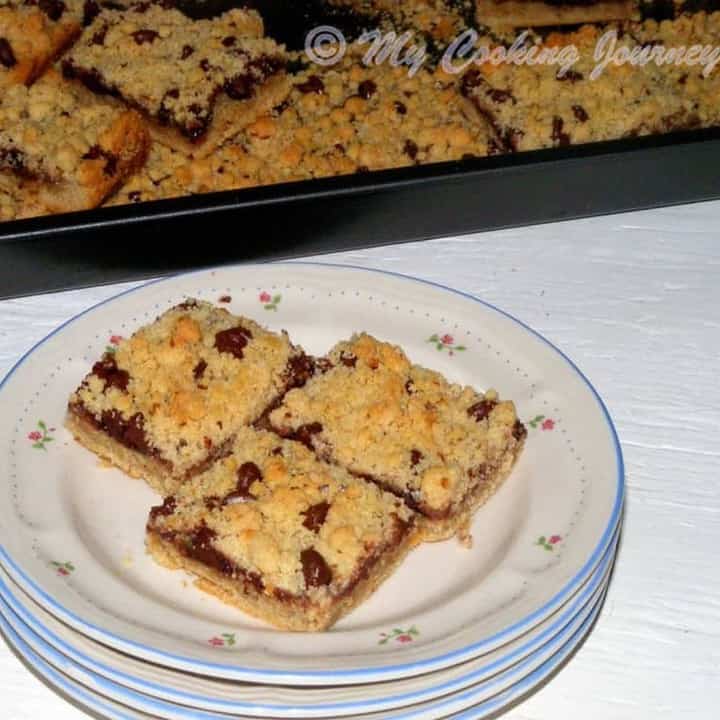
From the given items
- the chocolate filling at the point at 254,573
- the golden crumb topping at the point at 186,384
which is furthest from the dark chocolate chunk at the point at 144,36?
the chocolate filling at the point at 254,573

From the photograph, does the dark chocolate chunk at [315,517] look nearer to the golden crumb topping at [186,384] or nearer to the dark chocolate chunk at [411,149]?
the golden crumb topping at [186,384]

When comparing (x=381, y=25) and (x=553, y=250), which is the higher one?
(x=381, y=25)

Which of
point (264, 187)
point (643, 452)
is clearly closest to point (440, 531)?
point (643, 452)

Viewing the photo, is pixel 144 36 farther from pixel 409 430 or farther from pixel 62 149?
pixel 409 430

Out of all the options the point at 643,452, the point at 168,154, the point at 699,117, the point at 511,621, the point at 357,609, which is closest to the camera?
the point at 511,621

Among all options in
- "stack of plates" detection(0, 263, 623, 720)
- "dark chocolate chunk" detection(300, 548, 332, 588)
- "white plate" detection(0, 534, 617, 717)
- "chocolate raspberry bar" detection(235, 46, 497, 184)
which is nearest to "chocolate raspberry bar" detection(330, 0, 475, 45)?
"chocolate raspberry bar" detection(235, 46, 497, 184)

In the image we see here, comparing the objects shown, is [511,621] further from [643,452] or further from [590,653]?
[643,452]
